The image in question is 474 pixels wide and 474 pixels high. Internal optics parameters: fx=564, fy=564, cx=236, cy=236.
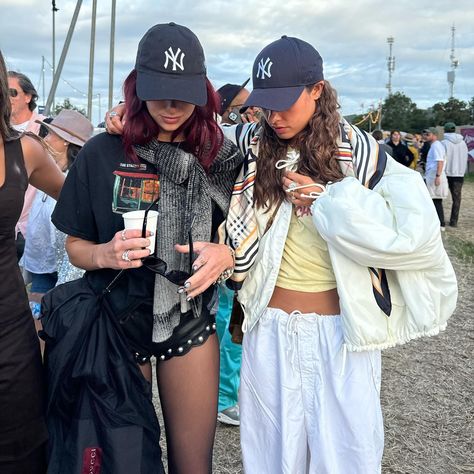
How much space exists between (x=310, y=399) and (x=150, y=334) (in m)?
0.63

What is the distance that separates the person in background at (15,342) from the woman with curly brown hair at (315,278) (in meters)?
0.73

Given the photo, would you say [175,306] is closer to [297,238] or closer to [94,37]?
[297,238]

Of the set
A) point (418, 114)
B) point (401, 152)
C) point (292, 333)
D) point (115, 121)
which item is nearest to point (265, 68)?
point (115, 121)

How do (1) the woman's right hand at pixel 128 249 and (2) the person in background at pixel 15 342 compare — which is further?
(2) the person in background at pixel 15 342

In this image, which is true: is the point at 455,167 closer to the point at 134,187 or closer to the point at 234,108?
the point at 234,108

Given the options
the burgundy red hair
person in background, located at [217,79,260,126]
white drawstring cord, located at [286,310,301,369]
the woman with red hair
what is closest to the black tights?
the woman with red hair

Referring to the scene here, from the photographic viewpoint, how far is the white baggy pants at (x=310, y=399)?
2.00 metres

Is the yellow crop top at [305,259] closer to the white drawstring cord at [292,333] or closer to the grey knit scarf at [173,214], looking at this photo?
the white drawstring cord at [292,333]

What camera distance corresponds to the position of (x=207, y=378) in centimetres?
205

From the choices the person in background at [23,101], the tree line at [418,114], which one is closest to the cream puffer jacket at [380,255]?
the person in background at [23,101]

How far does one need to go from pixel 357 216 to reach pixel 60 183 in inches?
45.2

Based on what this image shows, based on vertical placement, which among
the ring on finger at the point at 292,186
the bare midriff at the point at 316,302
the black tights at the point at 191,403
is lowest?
the black tights at the point at 191,403

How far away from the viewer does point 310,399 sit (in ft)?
6.76

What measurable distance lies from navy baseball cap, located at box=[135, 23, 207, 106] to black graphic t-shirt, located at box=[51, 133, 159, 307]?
25 centimetres
